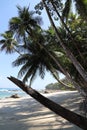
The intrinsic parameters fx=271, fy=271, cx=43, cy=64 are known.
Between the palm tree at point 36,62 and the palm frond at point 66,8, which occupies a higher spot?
the palm frond at point 66,8

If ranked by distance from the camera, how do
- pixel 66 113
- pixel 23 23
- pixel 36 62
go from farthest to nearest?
pixel 36 62 → pixel 23 23 → pixel 66 113

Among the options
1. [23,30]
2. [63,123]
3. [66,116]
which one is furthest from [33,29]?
[66,116]

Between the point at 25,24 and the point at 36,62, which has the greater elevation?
the point at 25,24

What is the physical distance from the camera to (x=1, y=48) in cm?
2923

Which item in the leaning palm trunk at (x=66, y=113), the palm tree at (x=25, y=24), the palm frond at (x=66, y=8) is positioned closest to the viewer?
the leaning palm trunk at (x=66, y=113)

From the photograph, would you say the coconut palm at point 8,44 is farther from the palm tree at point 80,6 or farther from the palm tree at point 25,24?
the palm tree at point 80,6

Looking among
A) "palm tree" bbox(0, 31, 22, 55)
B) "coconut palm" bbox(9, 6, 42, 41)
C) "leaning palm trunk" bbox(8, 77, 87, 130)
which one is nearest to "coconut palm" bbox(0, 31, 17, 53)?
"palm tree" bbox(0, 31, 22, 55)

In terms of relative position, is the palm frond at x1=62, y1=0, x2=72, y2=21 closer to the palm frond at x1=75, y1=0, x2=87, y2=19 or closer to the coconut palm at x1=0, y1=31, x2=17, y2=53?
the palm frond at x1=75, y1=0, x2=87, y2=19

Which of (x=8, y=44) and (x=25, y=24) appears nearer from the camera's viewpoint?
(x=25, y=24)

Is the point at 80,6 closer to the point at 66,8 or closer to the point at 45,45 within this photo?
the point at 66,8

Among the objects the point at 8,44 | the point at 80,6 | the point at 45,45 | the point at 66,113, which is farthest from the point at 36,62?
the point at 66,113

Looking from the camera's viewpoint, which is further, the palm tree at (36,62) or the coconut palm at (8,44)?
the coconut palm at (8,44)

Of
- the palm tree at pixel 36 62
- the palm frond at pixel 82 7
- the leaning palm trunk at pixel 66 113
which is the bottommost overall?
the leaning palm trunk at pixel 66 113

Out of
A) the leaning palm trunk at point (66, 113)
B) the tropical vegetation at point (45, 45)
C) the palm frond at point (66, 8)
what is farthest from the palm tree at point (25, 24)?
the leaning palm trunk at point (66, 113)
